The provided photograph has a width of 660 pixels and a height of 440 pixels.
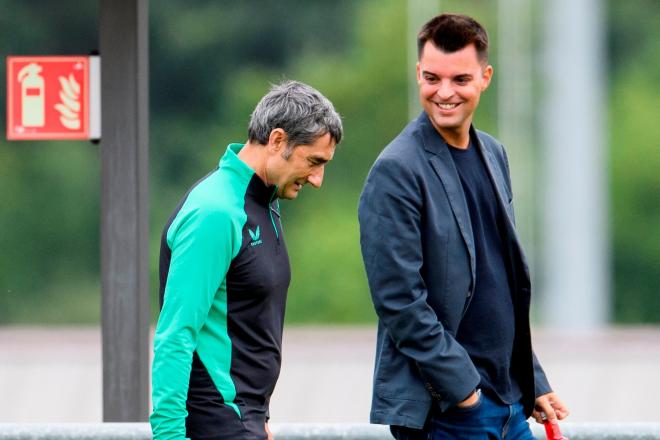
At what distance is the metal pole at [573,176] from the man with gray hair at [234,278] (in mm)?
19098

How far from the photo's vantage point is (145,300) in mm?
4613

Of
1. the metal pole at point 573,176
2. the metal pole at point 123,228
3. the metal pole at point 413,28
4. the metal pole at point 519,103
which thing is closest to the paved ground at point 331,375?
the metal pole at point 573,176

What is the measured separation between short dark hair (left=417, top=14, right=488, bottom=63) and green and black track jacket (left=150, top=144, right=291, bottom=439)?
0.52 metres

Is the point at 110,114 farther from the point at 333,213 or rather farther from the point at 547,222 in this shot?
the point at 547,222

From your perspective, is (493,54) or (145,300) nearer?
(145,300)

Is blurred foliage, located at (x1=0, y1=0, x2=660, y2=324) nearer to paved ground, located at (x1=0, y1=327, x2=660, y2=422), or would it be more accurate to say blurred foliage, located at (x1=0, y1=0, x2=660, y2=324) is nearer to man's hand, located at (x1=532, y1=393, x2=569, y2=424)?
paved ground, located at (x1=0, y1=327, x2=660, y2=422)

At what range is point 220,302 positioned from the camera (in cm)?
323

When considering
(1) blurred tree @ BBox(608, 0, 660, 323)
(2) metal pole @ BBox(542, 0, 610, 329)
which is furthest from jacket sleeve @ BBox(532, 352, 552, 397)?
(1) blurred tree @ BBox(608, 0, 660, 323)

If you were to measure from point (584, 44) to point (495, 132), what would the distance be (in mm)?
2801

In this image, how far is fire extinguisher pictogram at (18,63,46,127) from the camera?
475 cm

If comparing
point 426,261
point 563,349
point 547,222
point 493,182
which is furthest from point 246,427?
point 547,222

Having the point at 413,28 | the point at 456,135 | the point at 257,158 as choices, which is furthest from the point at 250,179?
the point at 413,28

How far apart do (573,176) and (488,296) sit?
19.7 m

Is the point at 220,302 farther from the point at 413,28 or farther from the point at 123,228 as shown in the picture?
the point at 413,28
